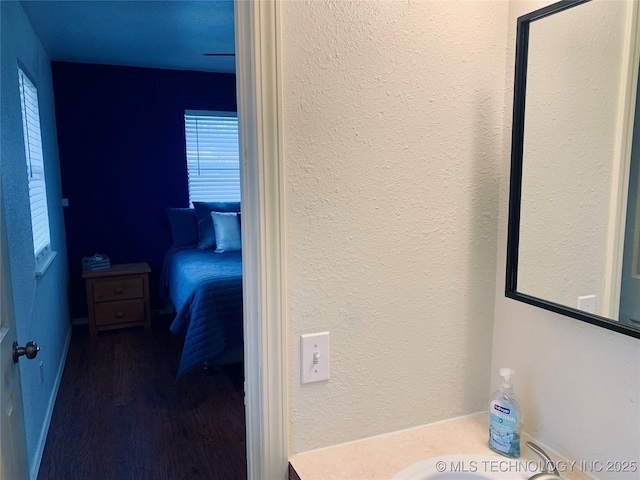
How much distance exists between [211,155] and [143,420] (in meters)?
2.88

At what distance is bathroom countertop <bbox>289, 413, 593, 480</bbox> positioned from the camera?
104 centimetres

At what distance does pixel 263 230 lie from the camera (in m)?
0.97

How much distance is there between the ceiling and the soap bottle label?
263cm

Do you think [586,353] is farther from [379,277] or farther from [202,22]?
[202,22]

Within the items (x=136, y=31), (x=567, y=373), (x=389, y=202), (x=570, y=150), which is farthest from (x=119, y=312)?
(x=570, y=150)

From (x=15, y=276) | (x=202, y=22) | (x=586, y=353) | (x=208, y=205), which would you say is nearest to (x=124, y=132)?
(x=208, y=205)

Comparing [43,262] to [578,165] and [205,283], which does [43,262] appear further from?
[578,165]

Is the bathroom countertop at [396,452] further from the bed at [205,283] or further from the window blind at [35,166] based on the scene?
the window blind at [35,166]

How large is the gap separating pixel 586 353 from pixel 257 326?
0.70 meters

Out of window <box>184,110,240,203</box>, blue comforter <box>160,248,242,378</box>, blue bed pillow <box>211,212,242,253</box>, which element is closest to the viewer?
blue comforter <box>160,248,242,378</box>

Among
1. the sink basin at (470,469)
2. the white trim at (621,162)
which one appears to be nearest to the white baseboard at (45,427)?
the sink basin at (470,469)

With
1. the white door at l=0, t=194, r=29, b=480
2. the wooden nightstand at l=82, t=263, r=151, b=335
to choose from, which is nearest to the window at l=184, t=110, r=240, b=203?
the wooden nightstand at l=82, t=263, r=151, b=335

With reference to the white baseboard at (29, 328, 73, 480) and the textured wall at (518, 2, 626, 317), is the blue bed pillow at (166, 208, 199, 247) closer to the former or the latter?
the white baseboard at (29, 328, 73, 480)

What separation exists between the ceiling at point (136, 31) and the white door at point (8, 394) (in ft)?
6.79
